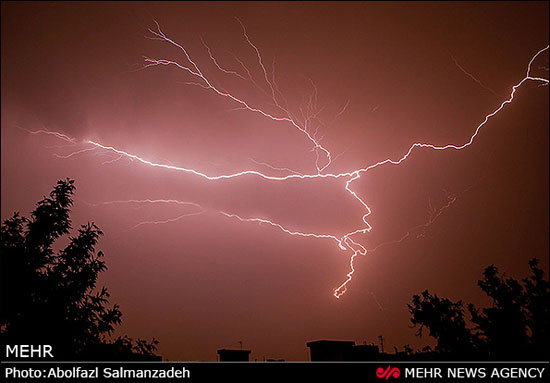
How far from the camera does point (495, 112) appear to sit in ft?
40.4

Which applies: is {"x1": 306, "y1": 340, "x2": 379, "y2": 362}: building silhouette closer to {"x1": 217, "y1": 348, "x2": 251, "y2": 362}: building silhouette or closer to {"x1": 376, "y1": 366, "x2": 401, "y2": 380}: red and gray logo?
{"x1": 217, "y1": 348, "x2": 251, "y2": 362}: building silhouette

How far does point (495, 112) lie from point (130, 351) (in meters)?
12.9

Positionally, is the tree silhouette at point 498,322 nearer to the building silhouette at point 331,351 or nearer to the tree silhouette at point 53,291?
the building silhouette at point 331,351

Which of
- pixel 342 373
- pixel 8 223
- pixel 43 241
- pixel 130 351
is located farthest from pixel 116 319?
pixel 342 373

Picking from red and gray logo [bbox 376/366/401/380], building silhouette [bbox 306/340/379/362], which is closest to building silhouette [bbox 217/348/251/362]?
building silhouette [bbox 306/340/379/362]

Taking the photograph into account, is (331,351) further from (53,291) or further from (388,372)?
(53,291)

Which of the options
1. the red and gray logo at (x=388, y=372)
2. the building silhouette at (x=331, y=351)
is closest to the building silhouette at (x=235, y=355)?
the building silhouette at (x=331, y=351)

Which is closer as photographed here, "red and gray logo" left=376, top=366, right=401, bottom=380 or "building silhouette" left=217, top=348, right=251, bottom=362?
"red and gray logo" left=376, top=366, right=401, bottom=380

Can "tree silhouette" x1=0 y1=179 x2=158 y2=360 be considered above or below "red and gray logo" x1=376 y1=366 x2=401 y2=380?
above

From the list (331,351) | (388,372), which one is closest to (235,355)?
(331,351)

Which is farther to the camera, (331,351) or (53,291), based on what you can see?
(331,351)

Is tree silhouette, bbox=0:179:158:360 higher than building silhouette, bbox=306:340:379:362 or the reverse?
higher

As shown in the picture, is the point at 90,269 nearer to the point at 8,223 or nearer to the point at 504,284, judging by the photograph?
the point at 8,223

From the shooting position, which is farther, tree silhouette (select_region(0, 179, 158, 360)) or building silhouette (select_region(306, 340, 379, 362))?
building silhouette (select_region(306, 340, 379, 362))
